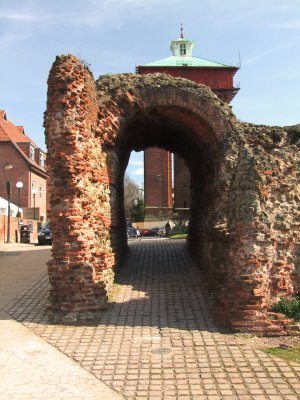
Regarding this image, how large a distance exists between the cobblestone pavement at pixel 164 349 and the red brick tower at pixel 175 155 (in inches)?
1431

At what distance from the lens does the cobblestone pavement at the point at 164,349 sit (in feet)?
17.5

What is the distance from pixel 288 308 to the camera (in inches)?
295

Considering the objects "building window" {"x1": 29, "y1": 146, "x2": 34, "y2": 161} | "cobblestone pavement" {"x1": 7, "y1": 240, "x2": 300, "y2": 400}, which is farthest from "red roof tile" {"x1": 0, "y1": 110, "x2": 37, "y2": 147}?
"cobblestone pavement" {"x1": 7, "y1": 240, "x2": 300, "y2": 400}

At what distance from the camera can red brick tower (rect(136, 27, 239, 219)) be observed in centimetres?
4534

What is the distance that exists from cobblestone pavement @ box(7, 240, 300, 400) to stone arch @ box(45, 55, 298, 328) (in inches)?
21.2

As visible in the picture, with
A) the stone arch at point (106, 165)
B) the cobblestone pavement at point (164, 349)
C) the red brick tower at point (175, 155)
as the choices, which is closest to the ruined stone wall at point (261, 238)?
the stone arch at point (106, 165)

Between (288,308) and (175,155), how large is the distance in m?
38.8

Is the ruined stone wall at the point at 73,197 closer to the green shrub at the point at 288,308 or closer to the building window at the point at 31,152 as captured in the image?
the green shrub at the point at 288,308

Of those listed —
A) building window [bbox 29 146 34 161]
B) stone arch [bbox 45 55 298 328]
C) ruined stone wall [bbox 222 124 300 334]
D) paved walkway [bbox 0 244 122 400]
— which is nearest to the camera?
paved walkway [bbox 0 244 122 400]

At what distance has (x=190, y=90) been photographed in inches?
407

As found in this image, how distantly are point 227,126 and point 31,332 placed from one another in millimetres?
5784

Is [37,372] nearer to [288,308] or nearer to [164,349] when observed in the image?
[164,349]

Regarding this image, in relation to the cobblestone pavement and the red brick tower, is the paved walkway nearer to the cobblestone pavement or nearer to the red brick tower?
the cobblestone pavement

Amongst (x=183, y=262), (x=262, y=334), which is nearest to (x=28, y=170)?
(x=183, y=262)
